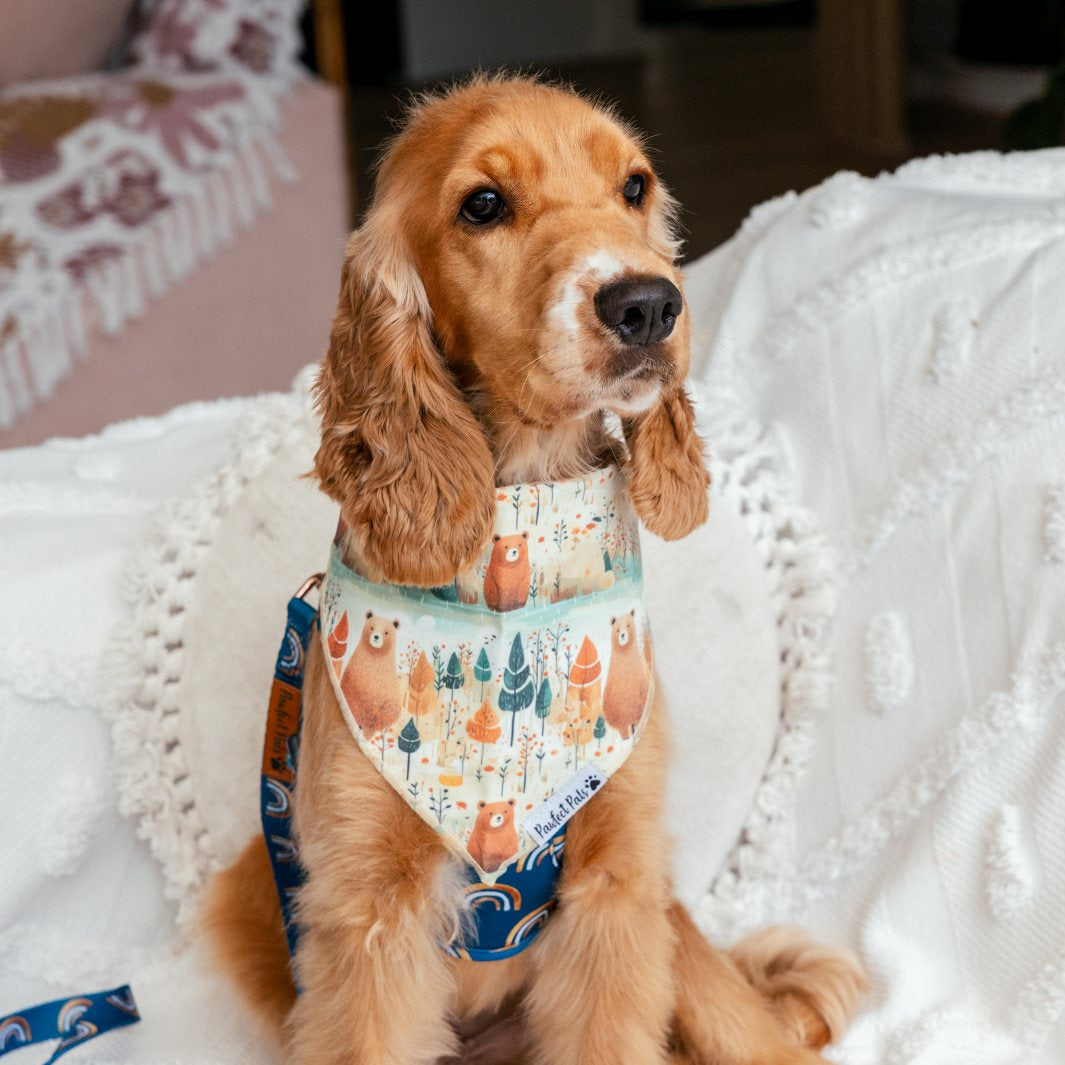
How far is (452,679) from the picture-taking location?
4.90ft

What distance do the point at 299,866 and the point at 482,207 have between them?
803mm

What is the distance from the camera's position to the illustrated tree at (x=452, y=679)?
4.89 feet

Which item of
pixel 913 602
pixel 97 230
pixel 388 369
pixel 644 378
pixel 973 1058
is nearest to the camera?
pixel 644 378

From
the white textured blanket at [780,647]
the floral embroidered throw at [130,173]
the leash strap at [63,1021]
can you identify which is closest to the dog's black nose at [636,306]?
the white textured blanket at [780,647]

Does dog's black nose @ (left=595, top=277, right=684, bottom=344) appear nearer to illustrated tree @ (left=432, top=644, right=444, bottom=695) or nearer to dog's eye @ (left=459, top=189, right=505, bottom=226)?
dog's eye @ (left=459, top=189, right=505, bottom=226)

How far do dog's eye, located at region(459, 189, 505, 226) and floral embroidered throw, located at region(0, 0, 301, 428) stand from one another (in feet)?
7.60

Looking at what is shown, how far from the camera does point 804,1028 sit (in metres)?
1.75

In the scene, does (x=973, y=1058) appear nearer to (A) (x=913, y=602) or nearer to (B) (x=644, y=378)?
(A) (x=913, y=602)

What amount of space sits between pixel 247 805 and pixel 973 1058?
1.01 metres

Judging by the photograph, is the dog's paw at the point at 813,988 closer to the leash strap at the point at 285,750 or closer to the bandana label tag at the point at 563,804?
the bandana label tag at the point at 563,804

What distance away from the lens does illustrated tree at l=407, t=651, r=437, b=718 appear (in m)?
1.49

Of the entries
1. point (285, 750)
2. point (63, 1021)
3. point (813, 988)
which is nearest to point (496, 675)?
point (285, 750)

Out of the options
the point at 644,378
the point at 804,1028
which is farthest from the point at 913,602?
the point at 644,378

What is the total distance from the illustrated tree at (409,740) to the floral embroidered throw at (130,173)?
2.40 meters
